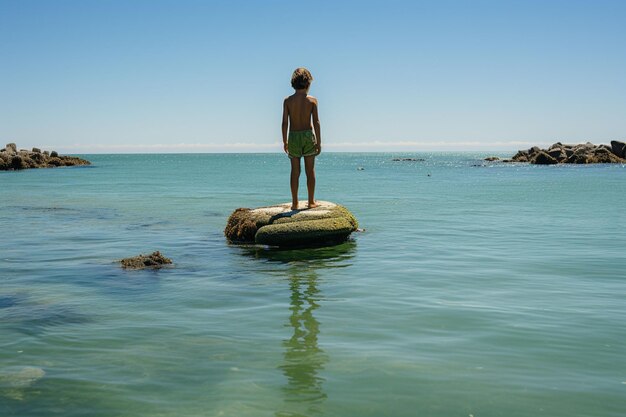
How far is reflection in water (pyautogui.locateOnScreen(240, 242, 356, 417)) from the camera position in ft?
16.0

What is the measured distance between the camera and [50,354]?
235 inches

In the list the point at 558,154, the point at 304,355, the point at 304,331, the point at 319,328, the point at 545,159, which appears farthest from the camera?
the point at 558,154

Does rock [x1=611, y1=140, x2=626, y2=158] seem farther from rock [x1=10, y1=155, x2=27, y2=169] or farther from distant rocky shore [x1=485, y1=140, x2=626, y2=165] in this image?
rock [x1=10, y1=155, x2=27, y2=169]

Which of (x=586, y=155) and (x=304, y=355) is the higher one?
(x=586, y=155)

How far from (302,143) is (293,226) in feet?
5.58

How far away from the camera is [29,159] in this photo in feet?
235

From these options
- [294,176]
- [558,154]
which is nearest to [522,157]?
[558,154]

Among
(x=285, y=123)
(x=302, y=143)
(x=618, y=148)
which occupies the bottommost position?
(x=302, y=143)

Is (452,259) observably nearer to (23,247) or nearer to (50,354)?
(50,354)

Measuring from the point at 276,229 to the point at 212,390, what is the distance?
746 cm

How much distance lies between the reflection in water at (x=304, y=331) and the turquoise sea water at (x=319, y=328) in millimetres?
25

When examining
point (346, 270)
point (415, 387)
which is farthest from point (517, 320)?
point (346, 270)

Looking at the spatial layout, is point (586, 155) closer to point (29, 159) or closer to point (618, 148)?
point (618, 148)

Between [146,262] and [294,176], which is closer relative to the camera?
[146,262]
